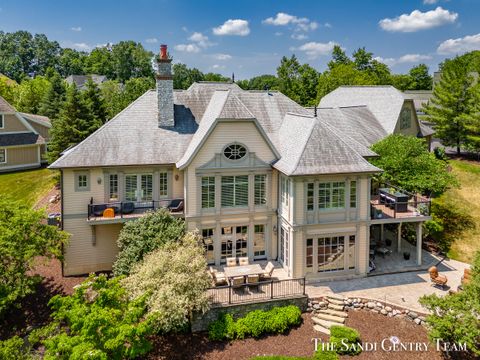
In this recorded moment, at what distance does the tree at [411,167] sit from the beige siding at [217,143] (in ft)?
30.8

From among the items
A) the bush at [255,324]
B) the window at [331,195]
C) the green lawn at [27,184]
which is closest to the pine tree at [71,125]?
the green lawn at [27,184]

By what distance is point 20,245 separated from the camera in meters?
16.6

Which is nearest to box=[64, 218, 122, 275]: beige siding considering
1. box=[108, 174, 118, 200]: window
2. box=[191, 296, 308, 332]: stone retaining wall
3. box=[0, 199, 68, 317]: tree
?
box=[108, 174, 118, 200]: window

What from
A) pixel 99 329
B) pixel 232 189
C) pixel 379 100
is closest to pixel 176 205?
pixel 232 189

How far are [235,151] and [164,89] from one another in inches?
250

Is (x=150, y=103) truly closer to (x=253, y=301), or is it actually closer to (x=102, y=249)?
(x=102, y=249)

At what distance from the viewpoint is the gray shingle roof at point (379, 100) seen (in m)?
34.4

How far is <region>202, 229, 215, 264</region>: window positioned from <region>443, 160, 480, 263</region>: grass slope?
1631 centimetres

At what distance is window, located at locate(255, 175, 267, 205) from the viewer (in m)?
22.1

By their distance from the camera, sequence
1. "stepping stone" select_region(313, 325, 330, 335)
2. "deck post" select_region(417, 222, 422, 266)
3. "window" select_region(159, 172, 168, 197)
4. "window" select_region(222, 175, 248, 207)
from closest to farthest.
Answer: "stepping stone" select_region(313, 325, 330, 335)
"window" select_region(222, 175, 248, 207)
"window" select_region(159, 172, 168, 197)
"deck post" select_region(417, 222, 422, 266)

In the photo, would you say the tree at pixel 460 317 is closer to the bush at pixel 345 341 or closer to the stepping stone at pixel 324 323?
the bush at pixel 345 341

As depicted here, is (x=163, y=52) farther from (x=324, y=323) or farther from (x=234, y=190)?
(x=324, y=323)

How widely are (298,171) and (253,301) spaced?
6966mm

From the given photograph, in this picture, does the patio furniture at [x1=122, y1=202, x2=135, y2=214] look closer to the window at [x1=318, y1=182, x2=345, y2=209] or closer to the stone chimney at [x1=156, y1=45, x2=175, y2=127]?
the stone chimney at [x1=156, y1=45, x2=175, y2=127]
